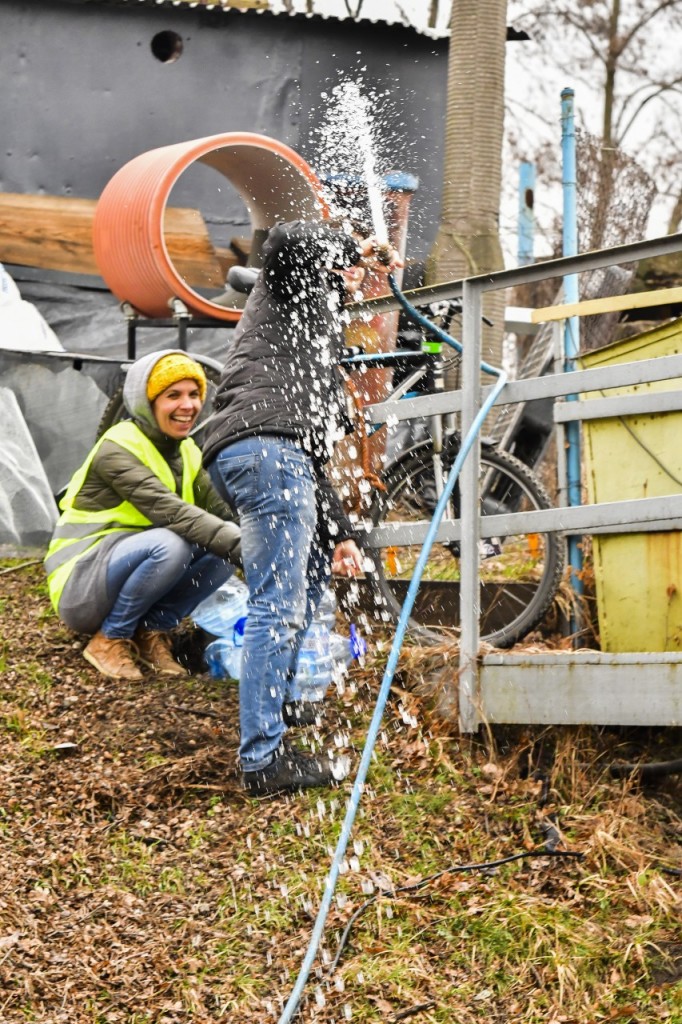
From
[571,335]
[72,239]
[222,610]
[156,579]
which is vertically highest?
[72,239]

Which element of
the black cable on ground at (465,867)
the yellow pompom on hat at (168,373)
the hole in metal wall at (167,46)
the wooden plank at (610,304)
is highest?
the hole in metal wall at (167,46)

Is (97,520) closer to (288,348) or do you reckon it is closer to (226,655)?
(226,655)

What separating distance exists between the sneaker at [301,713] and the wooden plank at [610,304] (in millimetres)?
1733

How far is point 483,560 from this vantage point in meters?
5.82

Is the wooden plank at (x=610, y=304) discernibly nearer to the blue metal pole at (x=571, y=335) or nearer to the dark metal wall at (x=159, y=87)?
the blue metal pole at (x=571, y=335)

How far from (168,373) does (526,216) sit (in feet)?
20.7

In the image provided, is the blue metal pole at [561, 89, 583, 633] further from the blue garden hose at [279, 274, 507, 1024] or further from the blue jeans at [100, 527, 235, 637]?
the blue jeans at [100, 527, 235, 637]

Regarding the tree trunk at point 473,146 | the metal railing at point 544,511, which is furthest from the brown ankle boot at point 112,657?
the tree trunk at point 473,146

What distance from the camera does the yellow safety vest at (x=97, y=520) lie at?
202 inches

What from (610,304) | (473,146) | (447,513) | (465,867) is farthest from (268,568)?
(473,146)

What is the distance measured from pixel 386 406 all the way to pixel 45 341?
9.97 feet

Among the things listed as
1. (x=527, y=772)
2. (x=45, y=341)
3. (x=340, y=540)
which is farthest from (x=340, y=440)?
(x=45, y=341)

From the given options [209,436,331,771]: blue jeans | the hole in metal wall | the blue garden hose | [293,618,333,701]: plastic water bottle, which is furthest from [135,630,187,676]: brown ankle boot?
the hole in metal wall

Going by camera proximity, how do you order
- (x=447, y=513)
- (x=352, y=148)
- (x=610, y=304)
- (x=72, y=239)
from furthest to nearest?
(x=72, y=239) < (x=352, y=148) < (x=447, y=513) < (x=610, y=304)
